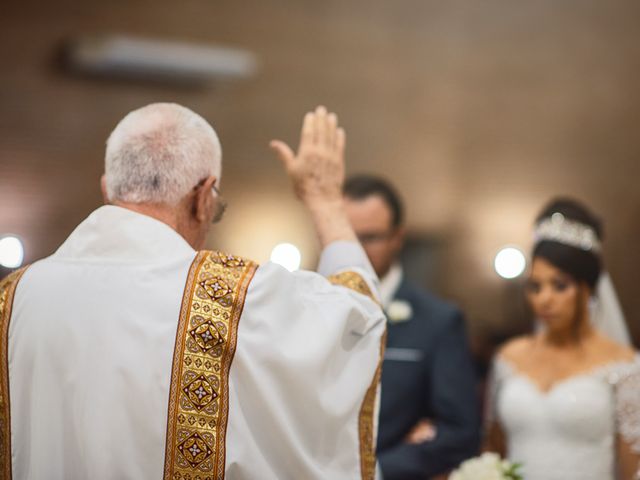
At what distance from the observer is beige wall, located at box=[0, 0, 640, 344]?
6359 millimetres

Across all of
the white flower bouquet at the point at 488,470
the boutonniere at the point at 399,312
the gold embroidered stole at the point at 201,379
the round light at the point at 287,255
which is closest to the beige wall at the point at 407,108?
the round light at the point at 287,255

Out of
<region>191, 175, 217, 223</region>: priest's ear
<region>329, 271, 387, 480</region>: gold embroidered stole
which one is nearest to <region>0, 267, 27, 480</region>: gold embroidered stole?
<region>191, 175, 217, 223</region>: priest's ear

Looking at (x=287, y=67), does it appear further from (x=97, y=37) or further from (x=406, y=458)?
(x=406, y=458)

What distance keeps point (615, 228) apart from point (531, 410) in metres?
4.41

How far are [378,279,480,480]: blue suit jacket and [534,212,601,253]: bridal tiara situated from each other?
23.2 inches

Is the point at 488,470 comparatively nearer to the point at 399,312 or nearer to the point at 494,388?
the point at 399,312

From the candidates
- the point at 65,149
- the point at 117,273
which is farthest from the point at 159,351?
the point at 65,149

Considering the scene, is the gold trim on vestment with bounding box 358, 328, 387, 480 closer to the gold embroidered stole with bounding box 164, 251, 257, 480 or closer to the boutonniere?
the gold embroidered stole with bounding box 164, 251, 257, 480

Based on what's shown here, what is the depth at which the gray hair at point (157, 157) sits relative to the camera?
200 cm

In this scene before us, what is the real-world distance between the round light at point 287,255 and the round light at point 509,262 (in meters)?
1.78

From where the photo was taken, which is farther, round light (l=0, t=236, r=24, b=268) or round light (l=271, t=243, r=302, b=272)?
round light (l=271, t=243, r=302, b=272)

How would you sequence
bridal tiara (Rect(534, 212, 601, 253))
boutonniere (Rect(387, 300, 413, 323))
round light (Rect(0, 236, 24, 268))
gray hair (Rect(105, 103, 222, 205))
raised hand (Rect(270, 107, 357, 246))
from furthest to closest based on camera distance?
round light (Rect(0, 236, 24, 268)), bridal tiara (Rect(534, 212, 601, 253)), boutonniere (Rect(387, 300, 413, 323)), raised hand (Rect(270, 107, 357, 246)), gray hair (Rect(105, 103, 222, 205))

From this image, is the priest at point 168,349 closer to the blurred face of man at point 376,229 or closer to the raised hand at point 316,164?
the raised hand at point 316,164

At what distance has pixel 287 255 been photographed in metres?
6.84
